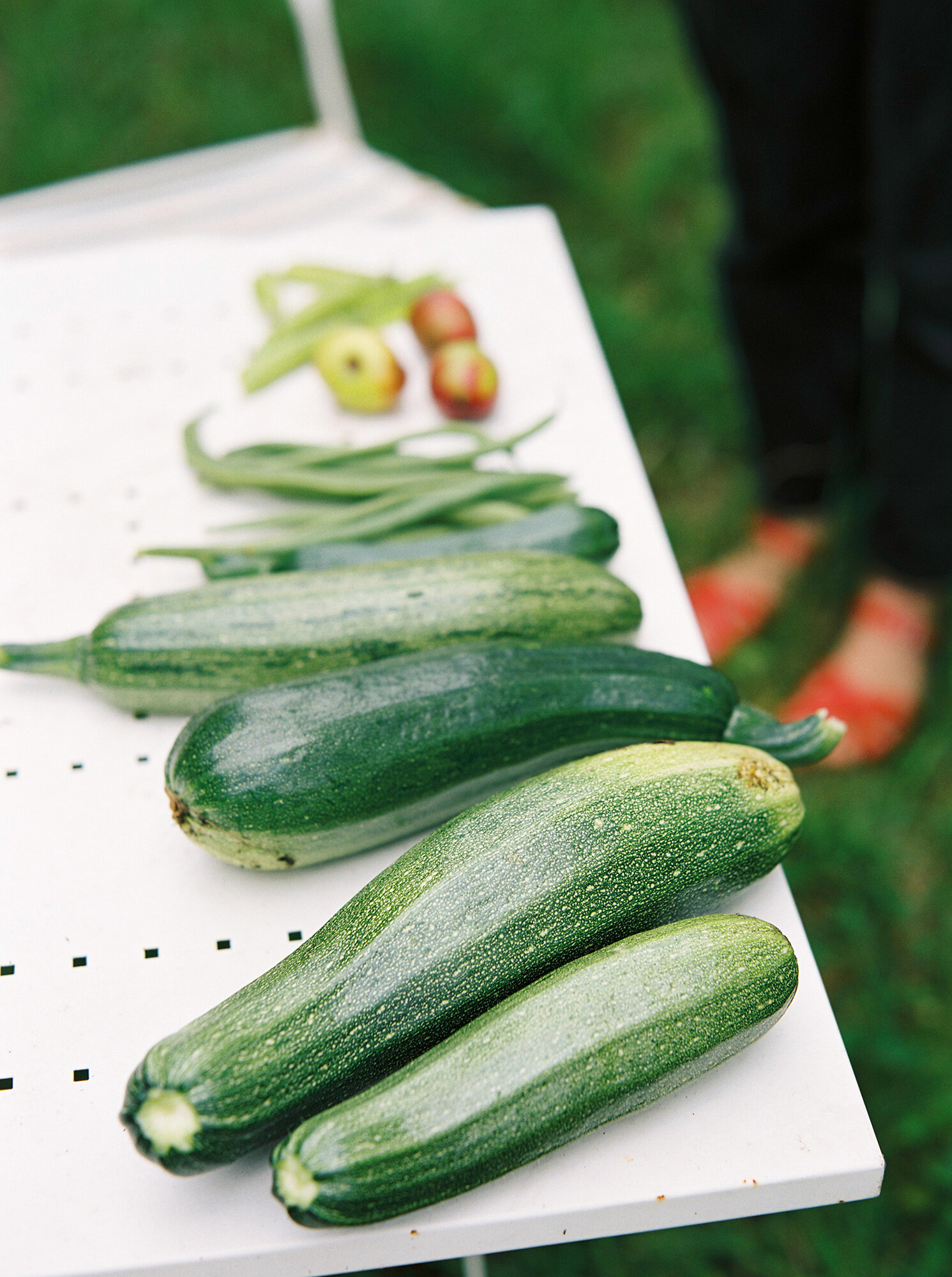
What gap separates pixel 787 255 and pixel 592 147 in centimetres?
151

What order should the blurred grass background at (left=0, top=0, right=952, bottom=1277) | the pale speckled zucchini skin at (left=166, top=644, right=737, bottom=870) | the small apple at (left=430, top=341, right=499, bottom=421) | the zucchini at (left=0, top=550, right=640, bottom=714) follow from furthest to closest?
the blurred grass background at (left=0, top=0, right=952, bottom=1277) → the small apple at (left=430, top=341, right=499, bottom=421) → the zucchini at (left=0, top=550, right=640, bottom=714) → the pale speckled zucchini skin at (left=166, top=644, right=737, bottom=870)

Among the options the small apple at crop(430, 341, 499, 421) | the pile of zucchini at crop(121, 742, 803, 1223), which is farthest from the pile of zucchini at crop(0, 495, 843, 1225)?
the small apple at crop(430, 341, 499, 421)

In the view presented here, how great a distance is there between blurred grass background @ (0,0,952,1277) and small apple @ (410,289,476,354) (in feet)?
3.04

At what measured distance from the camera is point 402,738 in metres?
1.00

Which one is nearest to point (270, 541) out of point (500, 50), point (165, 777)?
point (165, 777)

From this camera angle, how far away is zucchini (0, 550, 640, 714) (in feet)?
3.71

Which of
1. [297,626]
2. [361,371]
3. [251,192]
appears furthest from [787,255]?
[297,626]

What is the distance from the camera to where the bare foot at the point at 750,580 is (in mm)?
2338

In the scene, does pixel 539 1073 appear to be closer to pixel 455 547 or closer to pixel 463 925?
pixel 463 925

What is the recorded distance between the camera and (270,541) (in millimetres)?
1327

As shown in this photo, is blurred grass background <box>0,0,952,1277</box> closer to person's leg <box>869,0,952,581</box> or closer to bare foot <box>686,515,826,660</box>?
bare foot <box>686,515,826,660</box>

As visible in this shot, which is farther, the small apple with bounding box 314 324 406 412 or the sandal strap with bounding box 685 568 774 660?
the sandal strap with bounding box 685 568 774 660

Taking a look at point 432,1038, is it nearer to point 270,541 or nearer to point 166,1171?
point 166,1171

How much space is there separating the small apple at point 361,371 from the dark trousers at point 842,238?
857mm
